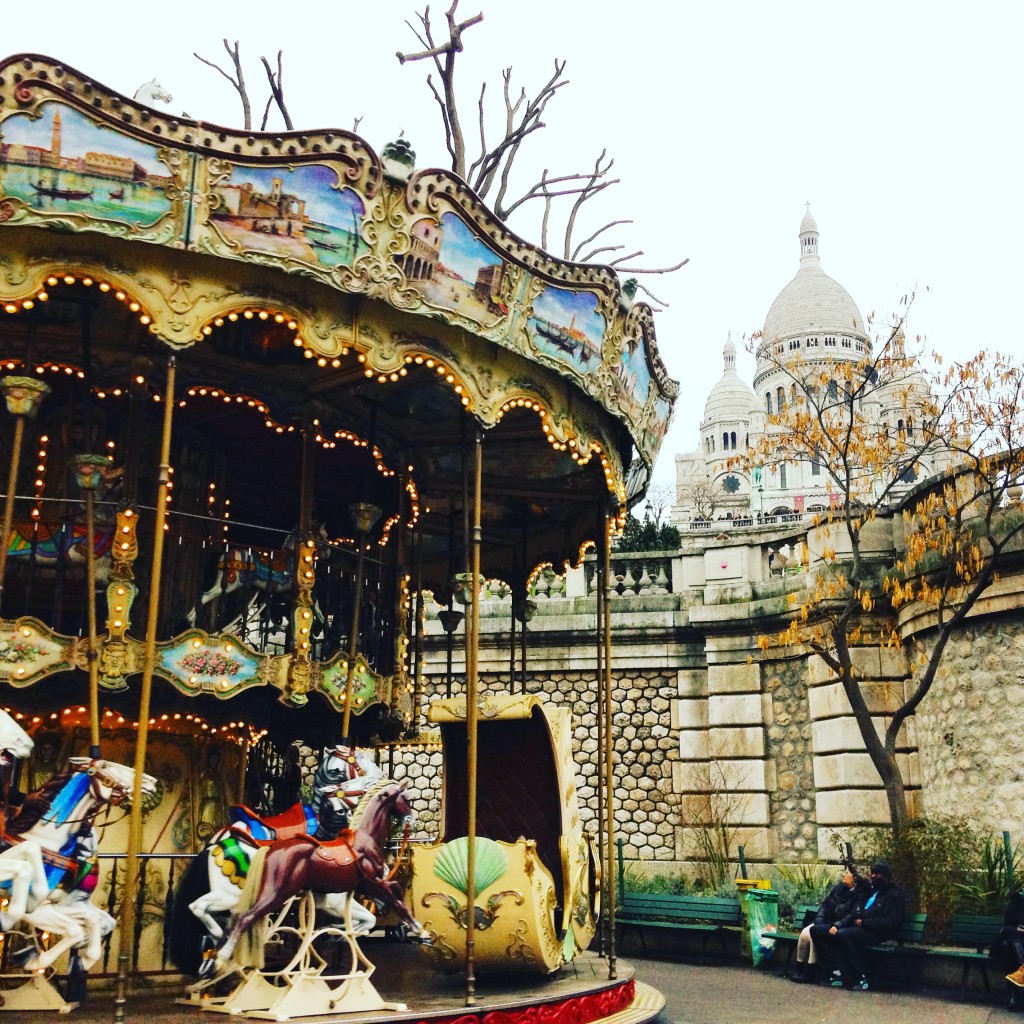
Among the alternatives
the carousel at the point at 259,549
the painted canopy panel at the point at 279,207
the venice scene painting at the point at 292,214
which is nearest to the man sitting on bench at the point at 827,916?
the carousel at the point at 259,549

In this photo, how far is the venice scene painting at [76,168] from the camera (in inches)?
332

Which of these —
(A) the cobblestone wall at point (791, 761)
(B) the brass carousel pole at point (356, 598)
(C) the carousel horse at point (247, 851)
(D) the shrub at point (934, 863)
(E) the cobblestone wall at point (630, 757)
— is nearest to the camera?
(C) the carousel horse at point (247, 851)

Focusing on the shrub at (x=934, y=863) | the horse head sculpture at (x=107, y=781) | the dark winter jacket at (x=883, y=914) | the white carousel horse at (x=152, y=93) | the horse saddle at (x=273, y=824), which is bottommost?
the dark winter jacket at (x=883, y=914)

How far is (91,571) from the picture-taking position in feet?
31.3

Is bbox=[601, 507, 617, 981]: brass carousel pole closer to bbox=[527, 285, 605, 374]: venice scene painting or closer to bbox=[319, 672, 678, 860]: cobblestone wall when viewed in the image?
bbox=[527, 285, 605, 374]: venice scene painting

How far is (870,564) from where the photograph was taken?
17.7 m

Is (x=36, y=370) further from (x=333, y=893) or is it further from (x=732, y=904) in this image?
(x=732, y=904)

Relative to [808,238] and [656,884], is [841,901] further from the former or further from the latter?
[808,238]

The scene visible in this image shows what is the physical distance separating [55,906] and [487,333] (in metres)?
5.56

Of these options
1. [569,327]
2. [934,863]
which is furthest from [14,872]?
[934,863]

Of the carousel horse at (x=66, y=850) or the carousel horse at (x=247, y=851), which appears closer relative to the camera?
the carousel horse at (x=66, y=850)

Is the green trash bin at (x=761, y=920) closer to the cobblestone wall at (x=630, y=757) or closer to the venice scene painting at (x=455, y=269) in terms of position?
the cobblestone wall at (x=630, y=757)

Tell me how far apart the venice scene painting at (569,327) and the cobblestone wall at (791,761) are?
951 centimetres

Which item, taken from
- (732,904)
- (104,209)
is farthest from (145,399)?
(732,904)
